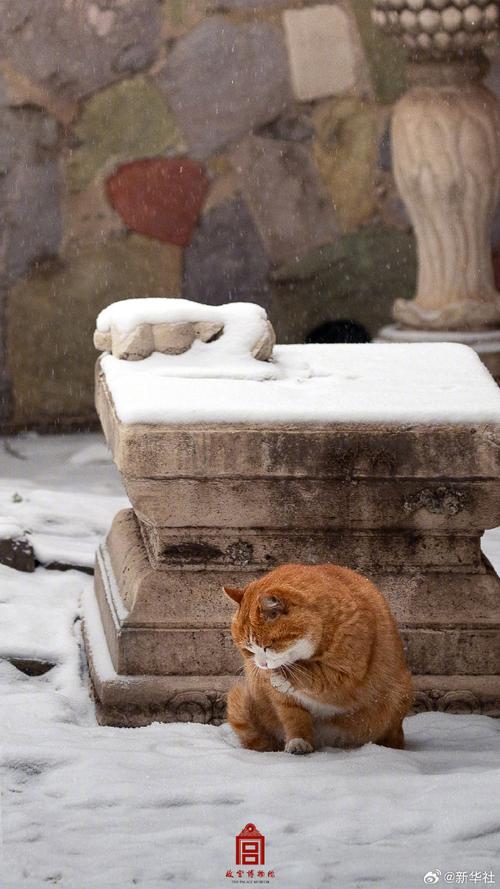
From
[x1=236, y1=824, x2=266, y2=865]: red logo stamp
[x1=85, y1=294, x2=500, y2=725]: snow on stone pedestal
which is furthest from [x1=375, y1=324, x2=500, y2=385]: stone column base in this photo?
[x1=236, y1=824, x2=266, y2=865]: red logo stamp

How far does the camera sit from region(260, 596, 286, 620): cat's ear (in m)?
2.75

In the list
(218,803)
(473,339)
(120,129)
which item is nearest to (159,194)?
(120,129)

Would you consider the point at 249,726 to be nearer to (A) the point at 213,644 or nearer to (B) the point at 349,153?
(A) the point at 213,644

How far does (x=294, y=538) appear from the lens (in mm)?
3215

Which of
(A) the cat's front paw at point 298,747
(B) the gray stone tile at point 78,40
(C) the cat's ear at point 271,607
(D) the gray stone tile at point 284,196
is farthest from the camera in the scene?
(D) the gray stone tile at point 284,196

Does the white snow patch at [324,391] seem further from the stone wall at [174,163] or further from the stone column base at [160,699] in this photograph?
the stone wall at [174,163]

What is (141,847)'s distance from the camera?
2459 mm

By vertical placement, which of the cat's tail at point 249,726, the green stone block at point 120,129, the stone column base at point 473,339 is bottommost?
the stone column base at point 473,339

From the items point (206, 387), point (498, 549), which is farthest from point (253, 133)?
point (206, 387)

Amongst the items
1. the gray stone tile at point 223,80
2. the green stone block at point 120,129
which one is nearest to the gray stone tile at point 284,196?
the gray stone tile at point 223,80

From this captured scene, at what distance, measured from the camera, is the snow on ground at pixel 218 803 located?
2.38m

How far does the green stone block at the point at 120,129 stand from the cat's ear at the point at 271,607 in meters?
3.20

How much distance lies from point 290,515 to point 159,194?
280 centimetres

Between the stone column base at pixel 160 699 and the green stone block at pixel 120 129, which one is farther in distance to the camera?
the green stone block at pixel 120 129
